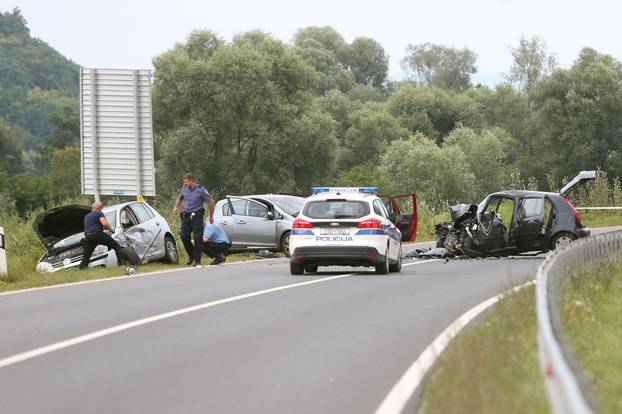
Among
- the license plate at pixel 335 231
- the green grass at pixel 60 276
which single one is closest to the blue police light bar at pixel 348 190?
the license plate at pixel 335 231

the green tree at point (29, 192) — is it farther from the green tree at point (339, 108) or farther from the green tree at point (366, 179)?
the green tree at point (366, 179)

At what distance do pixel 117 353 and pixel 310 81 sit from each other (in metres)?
69.3

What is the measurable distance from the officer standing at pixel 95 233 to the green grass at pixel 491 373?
1323 centimetres

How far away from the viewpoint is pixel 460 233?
28.9 metres

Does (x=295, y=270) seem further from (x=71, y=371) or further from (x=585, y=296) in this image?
(x=71, y=371)

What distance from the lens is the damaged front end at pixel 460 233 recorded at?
2855 cm

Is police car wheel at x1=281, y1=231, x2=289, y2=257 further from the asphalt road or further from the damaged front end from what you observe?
the asphalt road

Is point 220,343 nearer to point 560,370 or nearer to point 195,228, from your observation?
point 560,370

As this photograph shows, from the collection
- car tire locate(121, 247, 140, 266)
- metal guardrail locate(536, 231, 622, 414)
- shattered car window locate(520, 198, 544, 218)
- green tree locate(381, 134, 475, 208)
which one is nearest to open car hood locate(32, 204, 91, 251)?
car tire locate(121, 247, 140, 266)

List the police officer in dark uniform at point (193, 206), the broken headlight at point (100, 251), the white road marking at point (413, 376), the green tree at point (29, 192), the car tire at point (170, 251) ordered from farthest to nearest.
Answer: the green tree at point (29, 192) → the car tire at point (170, 251) → the police officer in dark uniform at point (193, 206) → the broken headlight at point (100, 251) → the white road marking at point (413, 376)

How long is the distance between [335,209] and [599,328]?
33.2 feet

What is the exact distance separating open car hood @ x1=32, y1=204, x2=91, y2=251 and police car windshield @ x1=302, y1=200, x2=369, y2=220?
534 centimetres

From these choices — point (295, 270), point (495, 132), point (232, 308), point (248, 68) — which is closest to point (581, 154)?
point (495, 132)

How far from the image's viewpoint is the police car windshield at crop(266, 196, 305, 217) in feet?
104
